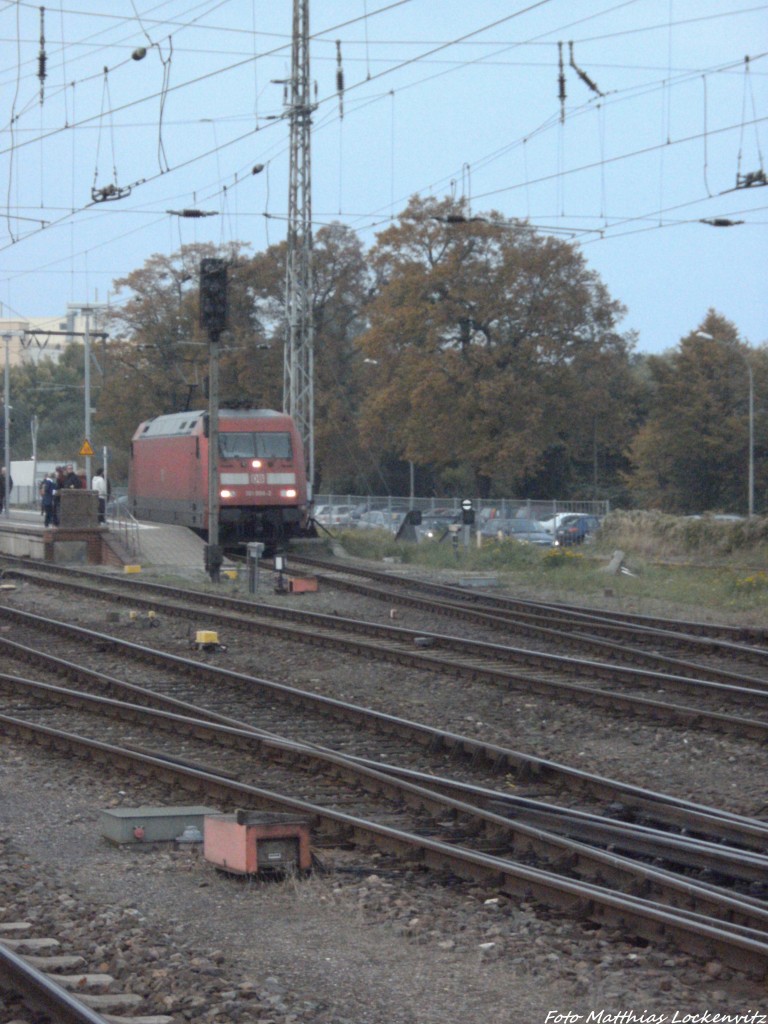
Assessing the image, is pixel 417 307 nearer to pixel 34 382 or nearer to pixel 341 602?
pixel 341 602

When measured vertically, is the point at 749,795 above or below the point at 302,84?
below

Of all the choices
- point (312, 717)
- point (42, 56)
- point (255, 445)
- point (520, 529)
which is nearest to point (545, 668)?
point (312, 717)

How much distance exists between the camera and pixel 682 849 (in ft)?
23.9

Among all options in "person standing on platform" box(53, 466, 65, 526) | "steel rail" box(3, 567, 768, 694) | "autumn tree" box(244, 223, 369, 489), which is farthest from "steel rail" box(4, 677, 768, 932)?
"autumn tree" box(244, 223, 369, 489)

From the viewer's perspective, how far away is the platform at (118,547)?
28.3 metres

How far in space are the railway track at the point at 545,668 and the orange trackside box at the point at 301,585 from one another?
2.74 meters

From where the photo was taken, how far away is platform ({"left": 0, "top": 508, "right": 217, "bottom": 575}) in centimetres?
2828

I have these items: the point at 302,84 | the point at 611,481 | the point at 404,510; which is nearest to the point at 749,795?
the point at 302,84

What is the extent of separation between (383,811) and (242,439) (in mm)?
22273

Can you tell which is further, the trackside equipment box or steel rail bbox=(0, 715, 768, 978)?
the trackside equipment box

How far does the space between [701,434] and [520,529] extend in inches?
587

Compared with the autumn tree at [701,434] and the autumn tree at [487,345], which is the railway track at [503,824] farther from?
the autumn tree at [701,434]

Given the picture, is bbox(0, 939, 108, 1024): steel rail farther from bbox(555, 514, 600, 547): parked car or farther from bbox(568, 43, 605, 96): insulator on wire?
bbox(555, 514, 600, 547): parked car

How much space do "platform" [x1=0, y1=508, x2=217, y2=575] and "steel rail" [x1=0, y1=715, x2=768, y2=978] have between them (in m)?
18.3
